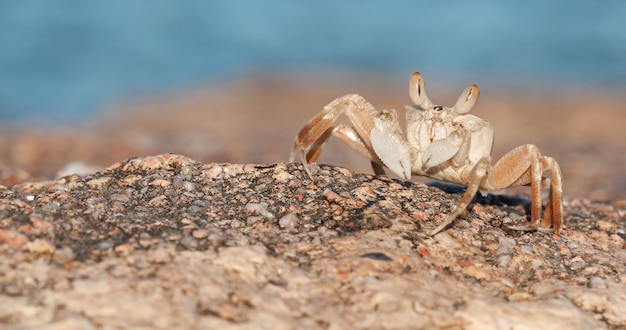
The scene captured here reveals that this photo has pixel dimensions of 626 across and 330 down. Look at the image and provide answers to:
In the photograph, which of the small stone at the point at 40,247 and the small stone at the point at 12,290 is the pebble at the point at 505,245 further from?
the small stone at the point at 12,290

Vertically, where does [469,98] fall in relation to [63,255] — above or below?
above

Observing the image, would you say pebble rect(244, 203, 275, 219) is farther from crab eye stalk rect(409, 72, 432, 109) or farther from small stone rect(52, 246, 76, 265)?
crab eye stalk rect(409, 72, 432, 109)

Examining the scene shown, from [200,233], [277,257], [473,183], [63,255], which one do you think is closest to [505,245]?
[473,183]

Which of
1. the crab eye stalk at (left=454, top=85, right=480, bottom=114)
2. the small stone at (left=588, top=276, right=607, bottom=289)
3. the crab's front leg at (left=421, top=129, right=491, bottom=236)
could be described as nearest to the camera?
the small stone at (left=588, top=276, right=607, bottom=289)

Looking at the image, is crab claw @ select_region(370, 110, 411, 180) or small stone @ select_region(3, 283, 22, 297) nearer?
small stone @ select_region(3, 283, 22, 297)

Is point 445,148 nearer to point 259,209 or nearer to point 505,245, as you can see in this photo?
point 505,245

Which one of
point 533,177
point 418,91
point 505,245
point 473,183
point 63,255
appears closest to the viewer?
point 63,255

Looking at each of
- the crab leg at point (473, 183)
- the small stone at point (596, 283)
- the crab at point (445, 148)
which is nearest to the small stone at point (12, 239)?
the crab at point (445, 148)

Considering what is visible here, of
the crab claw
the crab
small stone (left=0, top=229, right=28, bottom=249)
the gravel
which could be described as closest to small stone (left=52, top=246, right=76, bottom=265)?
the gravel
